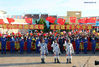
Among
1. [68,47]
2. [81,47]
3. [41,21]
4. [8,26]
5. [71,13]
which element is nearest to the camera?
[68,47]

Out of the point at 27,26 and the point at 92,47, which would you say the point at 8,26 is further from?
the point at 92,47

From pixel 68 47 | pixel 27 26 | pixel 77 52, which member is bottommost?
pixel 77 52

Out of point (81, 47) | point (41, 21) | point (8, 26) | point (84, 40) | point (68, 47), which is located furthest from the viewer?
point (41, 21)

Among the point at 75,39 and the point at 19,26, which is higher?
the point at 19,26

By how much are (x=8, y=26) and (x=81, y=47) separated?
27.6ft

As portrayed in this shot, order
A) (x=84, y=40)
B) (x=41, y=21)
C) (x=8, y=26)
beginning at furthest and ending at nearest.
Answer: (x=41, y=21) < (x=8, y=26) < (x=84, y=40)

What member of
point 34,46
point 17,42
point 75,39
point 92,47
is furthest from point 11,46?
point 92,47

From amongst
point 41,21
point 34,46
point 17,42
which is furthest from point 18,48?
point 41,21

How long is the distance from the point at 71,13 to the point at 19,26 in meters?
48.0

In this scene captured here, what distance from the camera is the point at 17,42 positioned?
53.2 feet

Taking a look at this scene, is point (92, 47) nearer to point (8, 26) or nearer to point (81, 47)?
point (81, 47)

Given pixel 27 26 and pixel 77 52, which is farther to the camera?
pixel 27 26

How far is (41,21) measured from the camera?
4438cm

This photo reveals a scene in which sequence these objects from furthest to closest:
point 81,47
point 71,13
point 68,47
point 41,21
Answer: point 71,13, point 41,21, point 81,47, point 68,47
